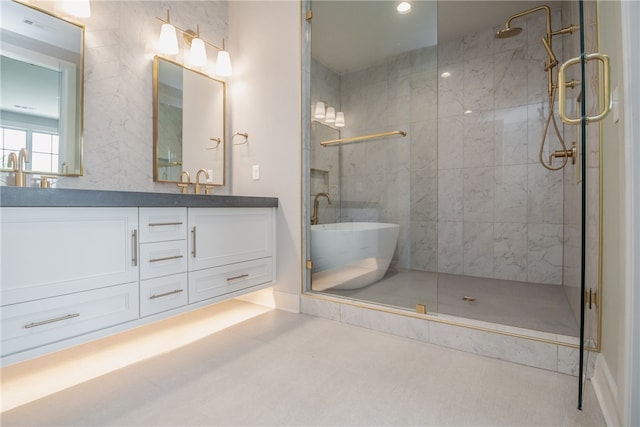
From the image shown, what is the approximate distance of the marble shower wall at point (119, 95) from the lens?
1.96m

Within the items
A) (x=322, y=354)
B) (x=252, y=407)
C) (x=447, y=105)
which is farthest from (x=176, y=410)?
(x=447, y=105)

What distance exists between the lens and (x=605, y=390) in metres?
1.26

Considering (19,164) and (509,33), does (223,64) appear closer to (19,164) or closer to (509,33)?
(19,164)

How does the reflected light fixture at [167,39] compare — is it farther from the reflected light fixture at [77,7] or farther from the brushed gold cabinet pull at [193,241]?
the brushed gold cabinet pull at [193,241]

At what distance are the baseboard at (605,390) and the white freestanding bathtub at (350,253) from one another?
1.20 m

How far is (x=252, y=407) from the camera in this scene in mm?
1269

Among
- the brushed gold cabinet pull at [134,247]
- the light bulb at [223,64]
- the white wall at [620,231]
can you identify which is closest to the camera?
the white wall at [620,231]

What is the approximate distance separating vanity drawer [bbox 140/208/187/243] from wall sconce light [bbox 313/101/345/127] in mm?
1237

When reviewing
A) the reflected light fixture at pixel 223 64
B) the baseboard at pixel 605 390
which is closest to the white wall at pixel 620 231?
the baseboard at pixel 605 390

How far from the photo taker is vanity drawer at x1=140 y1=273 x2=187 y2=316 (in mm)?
1618

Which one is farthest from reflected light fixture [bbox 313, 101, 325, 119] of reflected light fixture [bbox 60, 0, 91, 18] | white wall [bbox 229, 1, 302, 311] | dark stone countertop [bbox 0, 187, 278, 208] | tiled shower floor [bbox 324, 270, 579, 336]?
reflected light fixture [bbox 60, 0, 91, 18]

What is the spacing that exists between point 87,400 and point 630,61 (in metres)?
2.32

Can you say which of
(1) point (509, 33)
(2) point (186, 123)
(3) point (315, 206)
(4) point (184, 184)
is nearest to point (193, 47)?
(2) point (186, 123)

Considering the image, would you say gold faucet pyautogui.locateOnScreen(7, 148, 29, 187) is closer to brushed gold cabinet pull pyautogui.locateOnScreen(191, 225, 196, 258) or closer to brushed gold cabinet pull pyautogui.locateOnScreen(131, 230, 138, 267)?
brushed gold cabinet pull pyautogui.locateOnScreen(131, 230, 138, 267)
